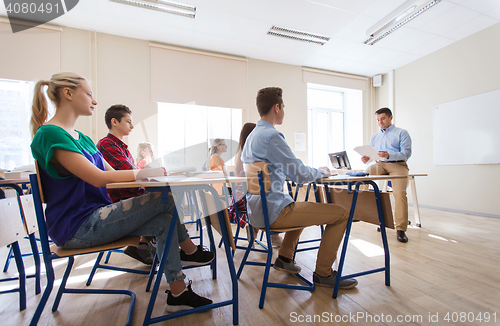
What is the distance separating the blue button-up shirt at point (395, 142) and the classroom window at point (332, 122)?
8.47 ft

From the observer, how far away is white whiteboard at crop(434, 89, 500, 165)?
3.95 metres

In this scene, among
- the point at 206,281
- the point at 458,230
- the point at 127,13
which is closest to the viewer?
the point at 206,281

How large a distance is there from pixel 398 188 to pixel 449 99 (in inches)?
112

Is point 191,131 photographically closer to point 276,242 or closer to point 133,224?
point 276,242

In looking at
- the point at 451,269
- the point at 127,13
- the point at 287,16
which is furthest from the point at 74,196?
the point at 287,16

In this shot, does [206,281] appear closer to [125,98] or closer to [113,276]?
[113,276]

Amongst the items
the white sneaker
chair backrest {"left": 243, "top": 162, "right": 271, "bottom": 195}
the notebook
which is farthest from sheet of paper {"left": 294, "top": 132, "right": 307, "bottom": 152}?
chair backrest {"left": 243, "top": 162, "right": 271, "bottom": 195}

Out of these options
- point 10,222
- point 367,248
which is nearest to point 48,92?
point 10,222

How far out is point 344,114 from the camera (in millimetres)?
6562

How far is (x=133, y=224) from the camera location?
1138 millimetres

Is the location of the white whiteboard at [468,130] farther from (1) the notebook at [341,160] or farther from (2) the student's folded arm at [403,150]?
(1) the notebook at [341,160]

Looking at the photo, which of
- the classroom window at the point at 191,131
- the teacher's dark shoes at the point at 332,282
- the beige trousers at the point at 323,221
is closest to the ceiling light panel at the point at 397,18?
the classroom window at the point at 191,131

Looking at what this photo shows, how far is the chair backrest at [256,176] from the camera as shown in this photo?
54.8 inches

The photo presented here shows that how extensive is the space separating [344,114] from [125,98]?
510 cm
